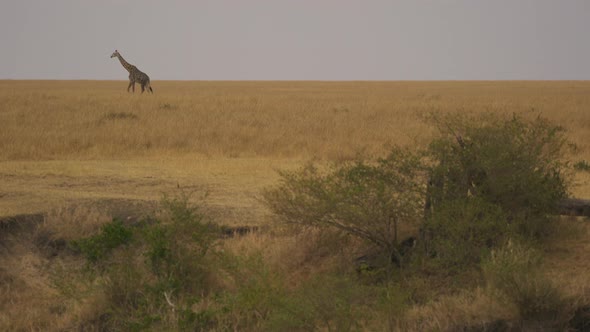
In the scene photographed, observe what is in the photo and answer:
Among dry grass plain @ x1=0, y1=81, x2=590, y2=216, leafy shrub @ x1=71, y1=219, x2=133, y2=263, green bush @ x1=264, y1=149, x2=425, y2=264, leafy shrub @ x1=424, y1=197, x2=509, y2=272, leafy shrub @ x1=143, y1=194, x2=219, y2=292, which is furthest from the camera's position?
dry grass plain @ x1=0, y1=81, x2=590, y2=216

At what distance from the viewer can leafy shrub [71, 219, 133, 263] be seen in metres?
8.08

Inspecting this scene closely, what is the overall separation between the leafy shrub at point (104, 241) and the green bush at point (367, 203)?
1.72m

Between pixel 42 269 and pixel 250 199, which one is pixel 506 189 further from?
pixel 42 269

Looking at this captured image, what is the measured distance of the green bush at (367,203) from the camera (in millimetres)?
7574

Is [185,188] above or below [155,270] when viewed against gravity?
above

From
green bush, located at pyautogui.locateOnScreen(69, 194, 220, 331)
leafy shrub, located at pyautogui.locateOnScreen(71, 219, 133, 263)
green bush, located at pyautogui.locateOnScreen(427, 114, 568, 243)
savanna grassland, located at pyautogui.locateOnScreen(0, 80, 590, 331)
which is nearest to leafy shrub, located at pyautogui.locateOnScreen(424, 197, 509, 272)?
green bush, located at pyautogui.locateOnScreen(427, 114, 568, 243)

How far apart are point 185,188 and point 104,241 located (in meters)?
3.30

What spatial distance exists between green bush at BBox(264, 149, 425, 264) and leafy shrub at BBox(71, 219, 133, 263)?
1.72 m

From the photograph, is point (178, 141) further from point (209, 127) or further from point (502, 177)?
point (502, 177)

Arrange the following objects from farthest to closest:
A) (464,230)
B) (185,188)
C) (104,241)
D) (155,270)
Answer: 1. (185,188)
2. (104,241)
3. (155,270)
4. (464,230)

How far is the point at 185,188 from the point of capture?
37.3 ft

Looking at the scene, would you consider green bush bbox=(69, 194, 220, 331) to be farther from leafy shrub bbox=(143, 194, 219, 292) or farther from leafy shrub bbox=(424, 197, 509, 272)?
leafy shrub bbox=(424, 197, 509, 272)

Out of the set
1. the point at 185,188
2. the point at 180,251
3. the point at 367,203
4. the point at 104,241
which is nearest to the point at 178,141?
the point at 185,188

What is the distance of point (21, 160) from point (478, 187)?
998 centimetres
